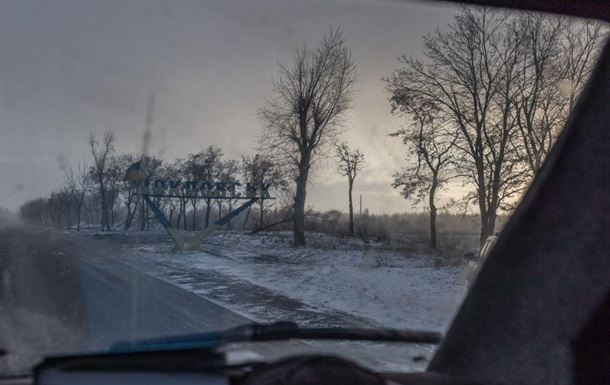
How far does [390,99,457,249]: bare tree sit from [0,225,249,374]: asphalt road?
4.29 ft

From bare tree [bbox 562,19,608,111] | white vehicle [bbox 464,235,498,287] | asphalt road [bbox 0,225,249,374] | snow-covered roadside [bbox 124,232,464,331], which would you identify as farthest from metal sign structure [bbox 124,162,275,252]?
bare tree [bbox 562,19,608,111]

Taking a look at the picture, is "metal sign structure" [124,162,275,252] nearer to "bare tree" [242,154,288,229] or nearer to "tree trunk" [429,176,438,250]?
"bare tree" [242,154,288,229]

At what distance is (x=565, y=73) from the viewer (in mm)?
4242

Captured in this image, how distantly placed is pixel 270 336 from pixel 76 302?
4.26 meters

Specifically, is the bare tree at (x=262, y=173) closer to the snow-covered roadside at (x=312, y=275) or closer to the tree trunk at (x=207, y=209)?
the tree trunk at (x=207, y=209)

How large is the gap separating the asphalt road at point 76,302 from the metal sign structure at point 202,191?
0.63m

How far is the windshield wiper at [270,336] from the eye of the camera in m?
2.55

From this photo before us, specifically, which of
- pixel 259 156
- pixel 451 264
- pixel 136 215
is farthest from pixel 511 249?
pixel 451 264

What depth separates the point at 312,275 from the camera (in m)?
6.41

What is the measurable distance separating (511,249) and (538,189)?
0.97 feet

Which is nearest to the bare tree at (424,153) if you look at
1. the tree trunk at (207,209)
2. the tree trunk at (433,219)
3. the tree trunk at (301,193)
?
the tree trunk at (433,219)

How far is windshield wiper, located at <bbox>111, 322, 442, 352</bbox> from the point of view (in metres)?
2.55

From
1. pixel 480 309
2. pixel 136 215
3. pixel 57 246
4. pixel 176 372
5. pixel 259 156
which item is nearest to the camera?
pixel 176 372

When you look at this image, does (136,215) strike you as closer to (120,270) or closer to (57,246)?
(120,270)
